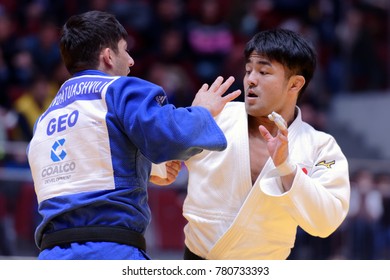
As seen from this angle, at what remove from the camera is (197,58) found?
41.3 feet

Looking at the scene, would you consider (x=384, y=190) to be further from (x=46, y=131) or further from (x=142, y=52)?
(x=46, y=131)

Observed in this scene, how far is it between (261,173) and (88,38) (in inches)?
47.2

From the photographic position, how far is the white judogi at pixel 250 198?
14.4 ft

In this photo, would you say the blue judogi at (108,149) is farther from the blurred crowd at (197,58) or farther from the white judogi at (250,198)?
the blurred crowd at (197,58)

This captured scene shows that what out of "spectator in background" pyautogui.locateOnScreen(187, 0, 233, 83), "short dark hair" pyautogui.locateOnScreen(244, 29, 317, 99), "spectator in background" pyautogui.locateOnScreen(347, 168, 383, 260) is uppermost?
"short dark hair" pyautogui.locateOnScreen(244, 29, 317, 99)

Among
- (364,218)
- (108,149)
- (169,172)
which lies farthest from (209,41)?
(108,149)

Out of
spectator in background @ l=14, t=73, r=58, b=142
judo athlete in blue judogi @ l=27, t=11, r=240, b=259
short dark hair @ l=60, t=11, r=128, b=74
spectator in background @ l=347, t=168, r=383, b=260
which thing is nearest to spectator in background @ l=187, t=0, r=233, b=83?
spectator in background @ l=14, t=73, r=58, b=142

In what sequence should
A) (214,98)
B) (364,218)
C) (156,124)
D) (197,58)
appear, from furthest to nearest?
(197,58) → (364,218) → (214,98) → (156,124)

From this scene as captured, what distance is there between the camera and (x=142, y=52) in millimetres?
12547

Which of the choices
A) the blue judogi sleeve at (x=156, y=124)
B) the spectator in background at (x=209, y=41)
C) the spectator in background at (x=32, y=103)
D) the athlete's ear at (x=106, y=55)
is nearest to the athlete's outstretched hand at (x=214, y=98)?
the blue judogi sleeve at (x=156, y=124)

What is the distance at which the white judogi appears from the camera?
4.38m

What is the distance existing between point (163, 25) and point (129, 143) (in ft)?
29.6

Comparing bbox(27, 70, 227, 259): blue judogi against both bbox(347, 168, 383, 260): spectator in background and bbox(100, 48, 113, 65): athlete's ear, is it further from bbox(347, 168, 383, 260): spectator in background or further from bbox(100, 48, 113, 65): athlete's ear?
bbox(347, 168, 383, 260): spectator in background

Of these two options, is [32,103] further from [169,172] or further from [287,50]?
[287,50]
